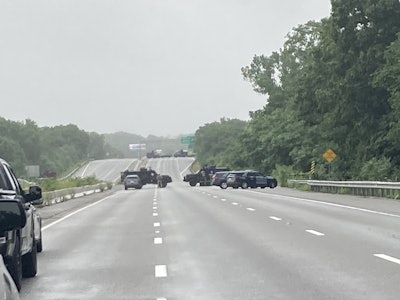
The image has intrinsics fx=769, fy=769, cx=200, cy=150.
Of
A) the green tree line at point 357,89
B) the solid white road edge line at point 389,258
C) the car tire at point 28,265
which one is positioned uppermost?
the green tree line at point 357,89

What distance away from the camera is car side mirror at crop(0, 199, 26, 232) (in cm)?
549

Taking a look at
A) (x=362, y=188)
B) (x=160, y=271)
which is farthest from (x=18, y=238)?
(x=362, y=188)

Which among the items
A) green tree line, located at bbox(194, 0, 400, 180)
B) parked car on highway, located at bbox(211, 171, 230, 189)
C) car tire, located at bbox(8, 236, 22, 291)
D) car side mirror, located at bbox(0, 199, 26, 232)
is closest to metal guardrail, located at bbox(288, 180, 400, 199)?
green tree line, located at bbox(194, 0, 400, 180)

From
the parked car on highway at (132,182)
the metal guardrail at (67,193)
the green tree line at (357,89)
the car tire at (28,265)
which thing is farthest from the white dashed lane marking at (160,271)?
the parked car on highway at (132,182)

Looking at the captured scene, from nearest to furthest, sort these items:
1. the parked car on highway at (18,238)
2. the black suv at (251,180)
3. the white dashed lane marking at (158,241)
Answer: the parked car on highway at (18,238) → the white dashed lane marking at (158,241) → the black suv at (251,180)

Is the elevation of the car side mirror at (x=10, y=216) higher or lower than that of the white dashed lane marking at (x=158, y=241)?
higher

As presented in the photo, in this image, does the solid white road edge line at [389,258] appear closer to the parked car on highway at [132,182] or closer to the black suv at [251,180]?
the black suv at [251,180]

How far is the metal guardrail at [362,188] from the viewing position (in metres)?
35.6

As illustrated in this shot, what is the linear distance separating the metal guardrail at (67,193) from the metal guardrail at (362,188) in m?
16.2

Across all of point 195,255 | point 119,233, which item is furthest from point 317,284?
point 119,233

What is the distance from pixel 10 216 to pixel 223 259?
7839mm

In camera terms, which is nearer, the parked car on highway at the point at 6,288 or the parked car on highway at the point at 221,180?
the parked car on highway at the point at 6,288

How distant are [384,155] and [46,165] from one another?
467 feet

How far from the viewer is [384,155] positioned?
5303 centimetres
